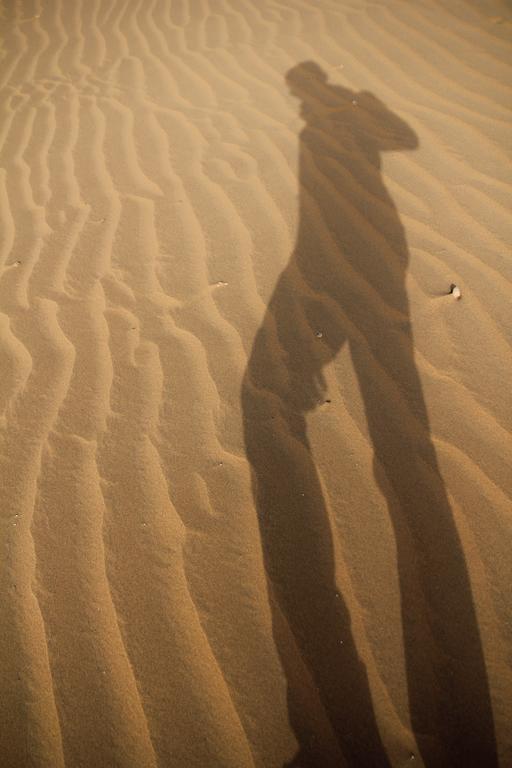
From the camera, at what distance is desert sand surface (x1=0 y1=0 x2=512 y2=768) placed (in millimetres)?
1210

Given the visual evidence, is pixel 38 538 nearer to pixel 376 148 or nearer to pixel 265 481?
pixel 265 481

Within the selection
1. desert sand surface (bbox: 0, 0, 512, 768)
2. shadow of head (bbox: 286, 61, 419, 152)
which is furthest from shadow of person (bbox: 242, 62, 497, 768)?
shadow of head (bbox: 286, 61, 419, 152)

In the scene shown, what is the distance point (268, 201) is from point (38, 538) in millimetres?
2233

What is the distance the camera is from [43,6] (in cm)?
617

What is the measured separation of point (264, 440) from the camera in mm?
1697

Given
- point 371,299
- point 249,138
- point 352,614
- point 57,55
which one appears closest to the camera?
point 352,614

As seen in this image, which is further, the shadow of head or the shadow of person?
the shadow of head

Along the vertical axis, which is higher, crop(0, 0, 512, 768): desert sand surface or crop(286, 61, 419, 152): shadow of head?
crop(286, 61, 419, 152): shadow of head

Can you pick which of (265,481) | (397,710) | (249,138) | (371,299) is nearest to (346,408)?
(265,481)

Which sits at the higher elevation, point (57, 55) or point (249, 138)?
point (57, 55)

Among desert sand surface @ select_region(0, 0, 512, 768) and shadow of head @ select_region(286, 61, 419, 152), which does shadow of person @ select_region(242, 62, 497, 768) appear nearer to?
desert sand surface @ select_region(0, 0, 512, 768)

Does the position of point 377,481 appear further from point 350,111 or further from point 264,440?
point 350,111

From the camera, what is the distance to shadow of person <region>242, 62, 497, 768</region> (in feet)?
3.87

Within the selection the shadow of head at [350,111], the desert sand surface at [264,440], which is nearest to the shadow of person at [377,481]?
the desert sand surface at [264,440]
